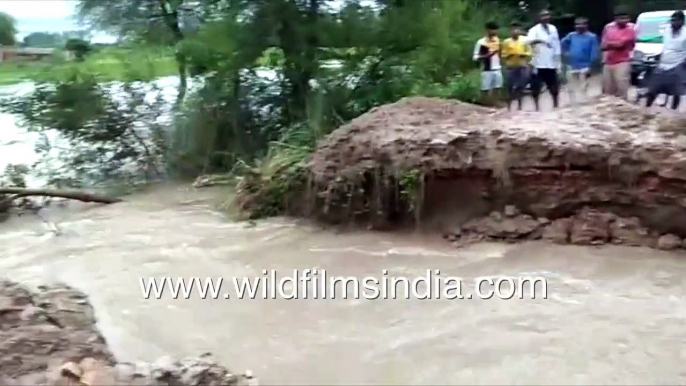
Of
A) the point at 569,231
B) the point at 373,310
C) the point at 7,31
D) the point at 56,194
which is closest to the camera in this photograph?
the point at 373,310

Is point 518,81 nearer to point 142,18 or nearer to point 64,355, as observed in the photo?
point 142,18

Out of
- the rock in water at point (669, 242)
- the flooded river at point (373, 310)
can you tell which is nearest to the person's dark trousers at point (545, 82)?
the rock in water at point (669, 242)

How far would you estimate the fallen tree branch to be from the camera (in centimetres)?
1277

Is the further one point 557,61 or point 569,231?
point 557,61

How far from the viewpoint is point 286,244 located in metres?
10.5

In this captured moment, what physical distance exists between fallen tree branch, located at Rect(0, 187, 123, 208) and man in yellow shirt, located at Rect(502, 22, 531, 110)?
6162 mm

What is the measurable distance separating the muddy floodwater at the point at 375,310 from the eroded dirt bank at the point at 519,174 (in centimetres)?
34

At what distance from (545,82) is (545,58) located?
356mm

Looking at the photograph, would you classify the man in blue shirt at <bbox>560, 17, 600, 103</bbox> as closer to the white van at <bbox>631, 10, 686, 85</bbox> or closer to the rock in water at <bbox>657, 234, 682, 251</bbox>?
the white van at <bbox>631, 10, 686, 85</bbox>

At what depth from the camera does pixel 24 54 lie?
667 inches

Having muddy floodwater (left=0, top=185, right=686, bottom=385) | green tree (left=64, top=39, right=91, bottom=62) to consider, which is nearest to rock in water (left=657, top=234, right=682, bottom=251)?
muddy floodwater (left=0, top=185, right=686, bottom=385)

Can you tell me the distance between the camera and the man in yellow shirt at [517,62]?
41.0 ft

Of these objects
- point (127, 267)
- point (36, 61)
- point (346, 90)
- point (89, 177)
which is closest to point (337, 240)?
point (127, 267)

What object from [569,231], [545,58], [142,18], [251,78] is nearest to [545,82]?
[545,58]
